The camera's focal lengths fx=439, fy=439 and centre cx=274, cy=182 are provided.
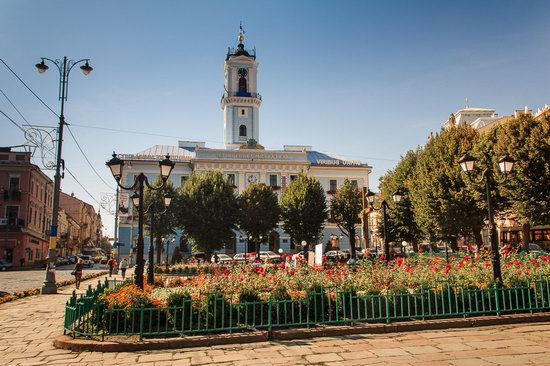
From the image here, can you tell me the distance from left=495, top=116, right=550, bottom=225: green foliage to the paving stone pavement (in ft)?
58.5

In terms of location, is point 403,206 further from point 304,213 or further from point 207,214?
point 207,214

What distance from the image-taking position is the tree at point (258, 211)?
41562 millimetres

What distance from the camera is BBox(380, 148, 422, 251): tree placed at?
37688mm

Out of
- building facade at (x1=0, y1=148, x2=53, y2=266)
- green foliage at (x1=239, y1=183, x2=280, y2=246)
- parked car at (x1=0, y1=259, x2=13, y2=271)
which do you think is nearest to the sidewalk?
green foliage at (x1=239, y1=183, x2=280, y2=246)

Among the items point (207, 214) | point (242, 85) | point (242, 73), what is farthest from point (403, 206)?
point (242, 73)

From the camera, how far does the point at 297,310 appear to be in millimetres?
9883

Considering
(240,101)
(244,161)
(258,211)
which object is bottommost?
(258,211)

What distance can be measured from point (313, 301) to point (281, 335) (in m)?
1.15

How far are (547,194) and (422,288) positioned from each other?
1914 cm

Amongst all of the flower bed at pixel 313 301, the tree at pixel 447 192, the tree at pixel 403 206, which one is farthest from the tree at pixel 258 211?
the flower bed at pixel 313 301

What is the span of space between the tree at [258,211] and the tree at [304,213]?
3.92 feet

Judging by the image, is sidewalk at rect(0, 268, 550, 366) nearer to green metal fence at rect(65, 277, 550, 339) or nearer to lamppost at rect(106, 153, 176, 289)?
green metal fence at rect(65, 277, 550, 339)

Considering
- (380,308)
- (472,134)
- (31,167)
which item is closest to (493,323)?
(380,308)

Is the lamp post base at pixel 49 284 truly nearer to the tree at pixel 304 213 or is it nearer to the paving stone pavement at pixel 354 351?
the paving stone pavement at pixel 354 351
